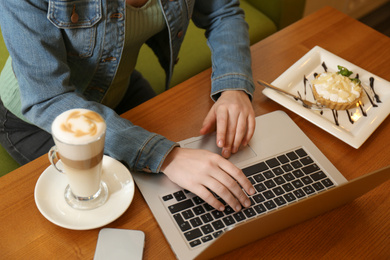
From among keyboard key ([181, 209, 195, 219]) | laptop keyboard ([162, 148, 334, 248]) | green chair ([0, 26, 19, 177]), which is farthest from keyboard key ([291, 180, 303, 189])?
green chair ([0, 26, 19, 177])

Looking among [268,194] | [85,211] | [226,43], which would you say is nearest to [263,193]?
[268,194]

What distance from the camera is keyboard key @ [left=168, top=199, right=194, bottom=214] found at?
0.68 meters

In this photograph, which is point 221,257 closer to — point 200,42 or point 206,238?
point 206,238

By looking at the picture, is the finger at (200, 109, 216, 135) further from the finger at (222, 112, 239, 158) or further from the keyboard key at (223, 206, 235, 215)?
the keyboard key at (223, 206, 235, 215)

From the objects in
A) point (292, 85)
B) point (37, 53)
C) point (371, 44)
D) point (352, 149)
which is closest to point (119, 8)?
point (37, 53)

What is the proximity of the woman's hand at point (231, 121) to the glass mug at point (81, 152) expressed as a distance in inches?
10.4

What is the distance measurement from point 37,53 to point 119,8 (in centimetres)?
20

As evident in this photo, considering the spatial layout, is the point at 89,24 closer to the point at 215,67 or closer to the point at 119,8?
the point at 119,8

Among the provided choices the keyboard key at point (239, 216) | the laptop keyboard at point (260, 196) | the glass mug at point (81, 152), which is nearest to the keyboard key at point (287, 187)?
the laptop keyboard at point (260, 196)

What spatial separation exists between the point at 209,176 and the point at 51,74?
368mm

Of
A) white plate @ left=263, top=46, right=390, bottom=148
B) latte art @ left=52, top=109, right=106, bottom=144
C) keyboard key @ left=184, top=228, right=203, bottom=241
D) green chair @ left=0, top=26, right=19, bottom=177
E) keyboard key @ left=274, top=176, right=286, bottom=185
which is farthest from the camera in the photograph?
green chair @ left=0, top=26, right=19, bottom=177

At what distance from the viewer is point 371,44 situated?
1.08 meters

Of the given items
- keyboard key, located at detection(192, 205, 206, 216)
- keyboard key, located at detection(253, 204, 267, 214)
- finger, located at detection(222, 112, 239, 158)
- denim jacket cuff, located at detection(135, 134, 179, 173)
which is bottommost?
keyboard key, located at detection(253, 204, 267, 214)

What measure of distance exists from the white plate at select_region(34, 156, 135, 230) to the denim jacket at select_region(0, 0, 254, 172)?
3 centimetres
